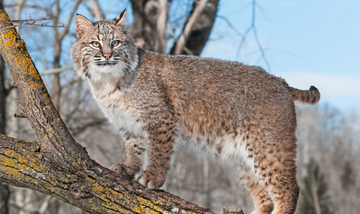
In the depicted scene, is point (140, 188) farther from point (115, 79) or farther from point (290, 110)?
point (290, 110)

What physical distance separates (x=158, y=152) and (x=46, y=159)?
1334 mm

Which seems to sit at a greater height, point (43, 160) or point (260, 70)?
point (260, 70)

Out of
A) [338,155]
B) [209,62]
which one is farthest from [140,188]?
[338,155]

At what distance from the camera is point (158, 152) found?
4.07 meters

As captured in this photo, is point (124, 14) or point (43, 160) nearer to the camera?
point (43, 160)

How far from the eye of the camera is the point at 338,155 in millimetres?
59312

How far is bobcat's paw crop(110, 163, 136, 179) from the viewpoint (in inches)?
161

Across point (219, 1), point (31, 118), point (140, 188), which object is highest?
point (219, 1)

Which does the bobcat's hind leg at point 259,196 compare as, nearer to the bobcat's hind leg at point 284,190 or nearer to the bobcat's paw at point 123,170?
the bobcat's hind leg at point 284,190

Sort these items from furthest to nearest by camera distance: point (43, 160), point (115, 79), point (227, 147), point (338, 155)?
point (338, 155)
point (227, 147)
point (115, 79)
point (43, 160)

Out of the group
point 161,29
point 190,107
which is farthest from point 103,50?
point 161,29

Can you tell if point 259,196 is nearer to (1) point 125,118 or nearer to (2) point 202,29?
(1) point 125,118

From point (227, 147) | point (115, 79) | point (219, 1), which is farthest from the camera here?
point (219, 1)

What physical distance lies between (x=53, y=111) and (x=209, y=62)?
2.30 m
